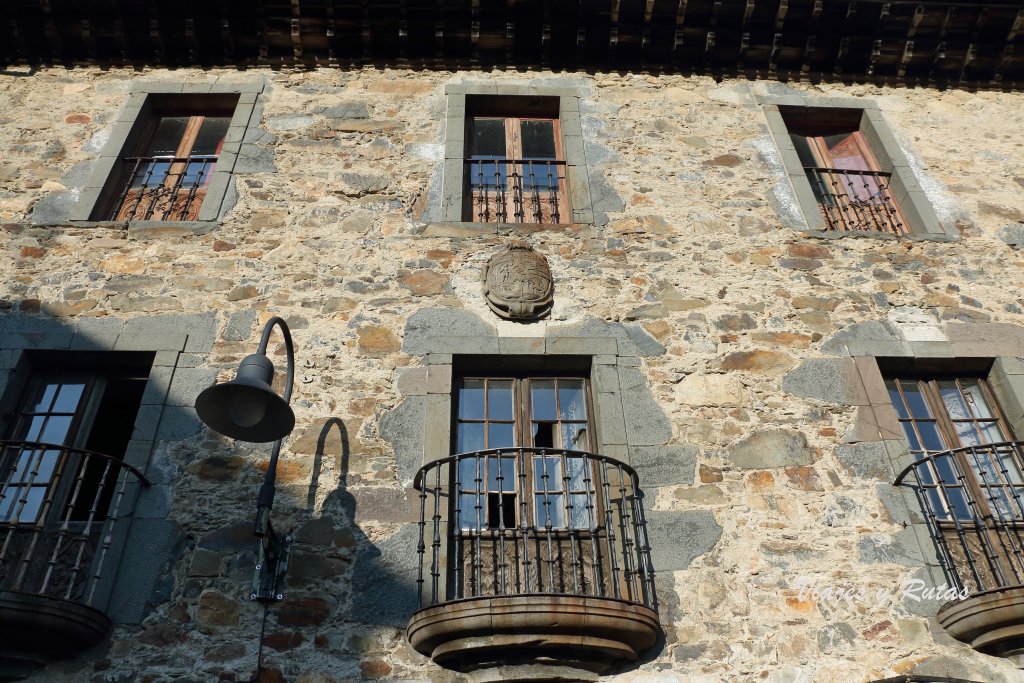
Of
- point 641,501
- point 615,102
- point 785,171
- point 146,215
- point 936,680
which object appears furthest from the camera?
point 615,102

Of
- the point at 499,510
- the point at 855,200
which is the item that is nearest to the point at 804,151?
the point at 855,200

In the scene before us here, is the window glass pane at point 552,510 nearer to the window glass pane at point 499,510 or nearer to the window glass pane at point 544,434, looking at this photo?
the window glass pane at point 499,510

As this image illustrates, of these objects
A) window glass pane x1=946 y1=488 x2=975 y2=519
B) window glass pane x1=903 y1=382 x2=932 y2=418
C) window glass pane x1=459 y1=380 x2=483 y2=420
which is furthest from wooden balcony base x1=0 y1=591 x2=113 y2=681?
window glass pane x1=903 y1=382 x2=932 y2=418

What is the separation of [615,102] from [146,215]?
4.59 metres

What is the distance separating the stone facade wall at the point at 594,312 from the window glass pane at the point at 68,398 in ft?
1.67

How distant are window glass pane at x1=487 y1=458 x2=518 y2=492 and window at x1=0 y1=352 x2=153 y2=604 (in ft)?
7.49

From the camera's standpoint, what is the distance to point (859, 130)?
835cm

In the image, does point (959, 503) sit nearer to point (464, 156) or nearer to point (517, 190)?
point (517, 190)

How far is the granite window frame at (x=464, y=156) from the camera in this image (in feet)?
22.8

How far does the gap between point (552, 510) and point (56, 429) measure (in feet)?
11.5

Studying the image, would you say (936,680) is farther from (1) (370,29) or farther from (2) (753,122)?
(1) (370,29)

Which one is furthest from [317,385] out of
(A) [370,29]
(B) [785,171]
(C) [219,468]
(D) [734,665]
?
(B) [785,171]

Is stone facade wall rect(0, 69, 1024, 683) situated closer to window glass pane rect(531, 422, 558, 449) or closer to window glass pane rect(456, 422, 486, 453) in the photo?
window glass pane rect(456, 422, 486, 453)

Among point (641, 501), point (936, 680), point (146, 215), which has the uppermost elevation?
point (146, 215)
